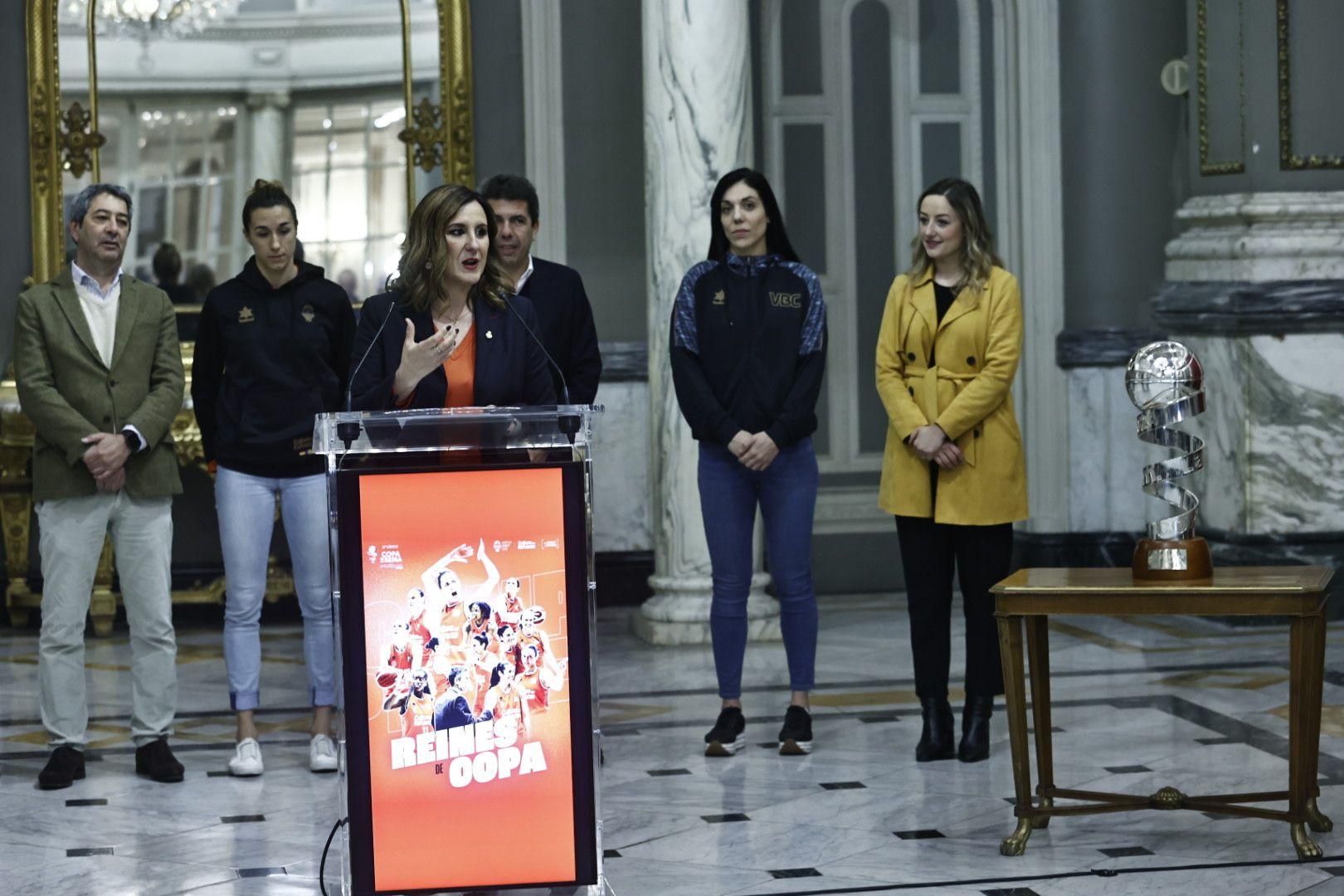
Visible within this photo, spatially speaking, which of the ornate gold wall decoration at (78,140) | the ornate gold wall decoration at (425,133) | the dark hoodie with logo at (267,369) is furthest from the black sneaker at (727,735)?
the ornate gold wall decoration at (78,140)

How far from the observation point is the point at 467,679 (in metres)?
3.61

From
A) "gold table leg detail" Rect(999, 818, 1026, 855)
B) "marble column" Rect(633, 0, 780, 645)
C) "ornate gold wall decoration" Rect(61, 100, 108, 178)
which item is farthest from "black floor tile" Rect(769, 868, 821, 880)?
"ornate gold wall decoration" Rect(61, 100, 108, 178)

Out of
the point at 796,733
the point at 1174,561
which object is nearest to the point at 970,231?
the point at 1174,561

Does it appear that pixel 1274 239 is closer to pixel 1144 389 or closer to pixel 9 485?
pixel 1144 389

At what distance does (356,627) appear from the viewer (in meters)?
3.60

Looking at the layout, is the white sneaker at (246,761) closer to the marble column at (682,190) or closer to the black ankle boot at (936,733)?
the black ankle boot at (936,733)

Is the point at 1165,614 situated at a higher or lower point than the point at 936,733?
higher

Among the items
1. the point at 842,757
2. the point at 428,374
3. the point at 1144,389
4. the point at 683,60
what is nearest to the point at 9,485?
the point at 683,60

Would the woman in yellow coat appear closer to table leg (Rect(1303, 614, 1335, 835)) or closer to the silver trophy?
the silver trophy

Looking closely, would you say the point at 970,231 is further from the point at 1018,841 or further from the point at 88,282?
the point at 88,282

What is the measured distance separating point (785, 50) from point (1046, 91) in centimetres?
113

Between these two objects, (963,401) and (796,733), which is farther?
(796,733)

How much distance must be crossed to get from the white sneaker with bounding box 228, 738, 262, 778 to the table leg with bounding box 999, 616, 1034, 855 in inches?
81.2

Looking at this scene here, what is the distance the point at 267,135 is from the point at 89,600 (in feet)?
12.2
